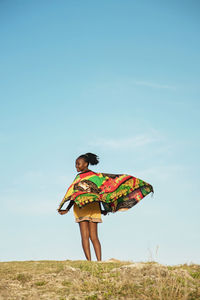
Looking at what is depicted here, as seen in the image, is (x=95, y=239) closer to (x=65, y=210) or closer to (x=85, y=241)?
(x=85, y=241)

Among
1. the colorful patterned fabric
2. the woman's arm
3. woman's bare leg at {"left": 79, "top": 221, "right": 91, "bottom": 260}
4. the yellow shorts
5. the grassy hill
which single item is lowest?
the grassy hill

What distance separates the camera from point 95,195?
417 inches

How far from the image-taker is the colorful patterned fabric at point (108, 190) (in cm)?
1061

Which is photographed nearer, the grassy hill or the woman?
the grassy hill

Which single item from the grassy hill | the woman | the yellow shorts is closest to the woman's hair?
the woman

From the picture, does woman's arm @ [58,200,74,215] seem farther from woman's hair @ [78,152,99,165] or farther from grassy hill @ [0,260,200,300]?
grassy hill @ [0,260,200,300]

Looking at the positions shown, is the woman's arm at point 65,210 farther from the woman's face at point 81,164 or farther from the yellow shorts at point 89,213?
the woman's face at point 81,164

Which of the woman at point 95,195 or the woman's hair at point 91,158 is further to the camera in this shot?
the woman's hair at point 91,158

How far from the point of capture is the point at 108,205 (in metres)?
11.0

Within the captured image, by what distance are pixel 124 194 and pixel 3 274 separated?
172 inches

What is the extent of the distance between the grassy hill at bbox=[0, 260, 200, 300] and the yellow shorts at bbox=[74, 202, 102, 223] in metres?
2.08

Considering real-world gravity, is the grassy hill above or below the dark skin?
below

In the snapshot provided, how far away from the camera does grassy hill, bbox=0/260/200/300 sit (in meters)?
6.52

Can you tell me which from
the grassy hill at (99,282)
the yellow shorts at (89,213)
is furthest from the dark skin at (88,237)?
the grassy hill at (99,282)
